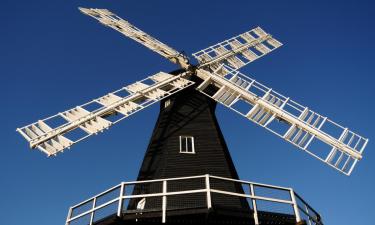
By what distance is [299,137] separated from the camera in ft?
47.3

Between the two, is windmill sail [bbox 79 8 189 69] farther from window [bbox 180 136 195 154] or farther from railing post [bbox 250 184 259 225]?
railing post [bbox 250 184 259 225]

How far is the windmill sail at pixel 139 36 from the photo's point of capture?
19406mm

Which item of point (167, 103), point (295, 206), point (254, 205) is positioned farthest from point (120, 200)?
point (167, 103)

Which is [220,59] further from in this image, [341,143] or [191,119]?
[341,143]

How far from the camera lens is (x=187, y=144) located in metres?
15.0

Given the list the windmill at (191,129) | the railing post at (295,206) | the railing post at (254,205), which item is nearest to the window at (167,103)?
the windmill at (191,129)

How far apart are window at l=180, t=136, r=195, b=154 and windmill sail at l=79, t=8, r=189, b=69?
4.86m

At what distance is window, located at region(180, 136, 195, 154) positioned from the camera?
14.7 metres

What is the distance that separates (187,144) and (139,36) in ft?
24.9

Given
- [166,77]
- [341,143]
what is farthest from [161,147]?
[341,143]

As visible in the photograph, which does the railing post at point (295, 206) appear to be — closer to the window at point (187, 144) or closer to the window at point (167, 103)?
the window at point (187, 144)

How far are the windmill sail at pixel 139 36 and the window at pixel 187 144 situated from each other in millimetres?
4858

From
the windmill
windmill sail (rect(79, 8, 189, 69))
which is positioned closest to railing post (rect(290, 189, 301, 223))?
the windmill

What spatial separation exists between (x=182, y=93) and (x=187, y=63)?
2.01 m
